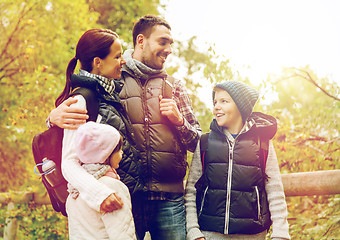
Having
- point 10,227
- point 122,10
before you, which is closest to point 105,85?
point 10,227

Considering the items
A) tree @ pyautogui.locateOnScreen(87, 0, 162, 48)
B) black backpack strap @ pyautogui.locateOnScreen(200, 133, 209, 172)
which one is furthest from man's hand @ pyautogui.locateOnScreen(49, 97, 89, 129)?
tree @ pyautogui.locateOnScreen(87, 0, 162, 48)

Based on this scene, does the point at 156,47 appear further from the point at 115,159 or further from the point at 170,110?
the point at 115,159

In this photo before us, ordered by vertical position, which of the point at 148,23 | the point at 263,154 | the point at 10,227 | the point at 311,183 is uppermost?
the point at 148,23

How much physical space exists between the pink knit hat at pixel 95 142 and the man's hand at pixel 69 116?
86 millimetres

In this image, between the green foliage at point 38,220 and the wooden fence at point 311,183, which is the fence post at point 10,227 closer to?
the green foliage at point 38,220

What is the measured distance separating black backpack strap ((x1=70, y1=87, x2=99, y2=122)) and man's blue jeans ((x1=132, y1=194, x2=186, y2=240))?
2.11 ft

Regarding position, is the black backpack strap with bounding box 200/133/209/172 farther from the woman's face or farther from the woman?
the woman's face

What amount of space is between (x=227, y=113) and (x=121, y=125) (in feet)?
2.46

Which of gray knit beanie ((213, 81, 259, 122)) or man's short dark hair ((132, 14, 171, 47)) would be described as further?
man's short dark hair ((132, 14, 171, 47))

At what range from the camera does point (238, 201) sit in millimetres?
2516

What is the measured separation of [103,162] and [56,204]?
507 millimetres

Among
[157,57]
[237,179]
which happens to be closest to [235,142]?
[237,179]

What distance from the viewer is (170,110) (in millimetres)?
2611

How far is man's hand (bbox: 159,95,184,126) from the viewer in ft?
8.57
